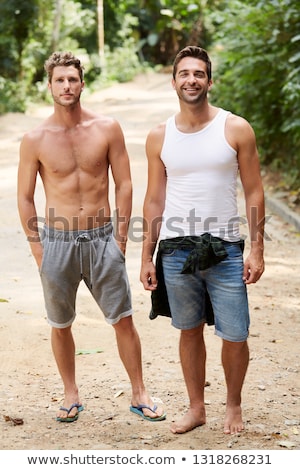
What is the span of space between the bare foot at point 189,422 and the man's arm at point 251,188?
878 mm

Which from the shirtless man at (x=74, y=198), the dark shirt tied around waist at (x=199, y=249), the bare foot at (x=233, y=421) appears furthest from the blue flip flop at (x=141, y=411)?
the dark shirt tied around waist at (x=199, y=249)

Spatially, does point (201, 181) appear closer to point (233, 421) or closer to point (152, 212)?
point (152, 212)

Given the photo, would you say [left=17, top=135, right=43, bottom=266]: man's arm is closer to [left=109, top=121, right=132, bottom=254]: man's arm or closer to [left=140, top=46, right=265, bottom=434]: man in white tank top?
[left=109, top=121, right=132, bottom=254]: man's arm

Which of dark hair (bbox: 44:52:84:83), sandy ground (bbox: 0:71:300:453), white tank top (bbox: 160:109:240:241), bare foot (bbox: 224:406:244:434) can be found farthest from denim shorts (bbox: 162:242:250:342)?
dark hair (bbox: 44:52:84:83)

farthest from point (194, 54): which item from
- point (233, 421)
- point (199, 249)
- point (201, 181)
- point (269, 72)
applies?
point (269, 72)

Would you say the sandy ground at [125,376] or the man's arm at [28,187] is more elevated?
the man's arm at [28,187]

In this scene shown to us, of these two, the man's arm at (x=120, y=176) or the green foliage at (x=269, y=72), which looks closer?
the man's arm at (x=120, y=176)

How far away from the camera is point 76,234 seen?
4281 mm

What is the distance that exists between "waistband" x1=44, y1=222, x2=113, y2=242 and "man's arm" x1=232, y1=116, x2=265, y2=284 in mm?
878

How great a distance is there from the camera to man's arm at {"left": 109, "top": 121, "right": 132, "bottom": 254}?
4.33 metres

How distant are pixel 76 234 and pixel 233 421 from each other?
1.38 meters

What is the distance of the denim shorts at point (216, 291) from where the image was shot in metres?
3.94

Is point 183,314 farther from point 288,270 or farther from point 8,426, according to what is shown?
point 288,270

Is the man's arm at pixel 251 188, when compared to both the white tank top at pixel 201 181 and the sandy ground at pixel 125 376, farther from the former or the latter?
the sandy ground at pixel 125 376
